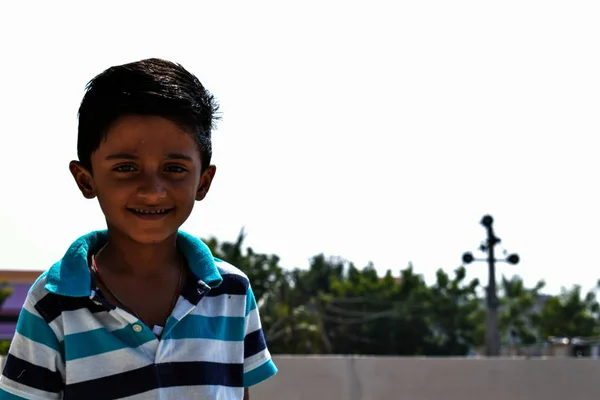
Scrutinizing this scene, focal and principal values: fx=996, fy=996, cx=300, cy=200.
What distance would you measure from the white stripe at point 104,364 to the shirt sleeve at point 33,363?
0.04 m

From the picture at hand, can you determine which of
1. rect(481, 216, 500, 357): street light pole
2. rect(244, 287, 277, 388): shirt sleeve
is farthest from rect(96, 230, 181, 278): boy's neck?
rect(481, 216, 500, 357): street light pole

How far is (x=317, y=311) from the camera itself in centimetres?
4931

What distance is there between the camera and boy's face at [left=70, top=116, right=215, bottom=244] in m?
1.78

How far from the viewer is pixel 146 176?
1.78 meters

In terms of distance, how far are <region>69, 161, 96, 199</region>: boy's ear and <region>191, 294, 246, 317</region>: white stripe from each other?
0.29 metres

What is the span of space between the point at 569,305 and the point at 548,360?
1771 inches

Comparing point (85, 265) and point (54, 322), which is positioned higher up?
point (85, 265)

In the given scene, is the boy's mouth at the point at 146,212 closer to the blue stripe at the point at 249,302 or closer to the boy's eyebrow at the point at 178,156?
the boy's eyebrow at the point at 178,156

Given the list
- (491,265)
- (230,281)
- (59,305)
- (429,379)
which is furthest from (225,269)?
(491,265)

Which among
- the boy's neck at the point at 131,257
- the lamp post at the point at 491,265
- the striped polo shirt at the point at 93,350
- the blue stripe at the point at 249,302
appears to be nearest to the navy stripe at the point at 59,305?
the striped polo shirt at the point at 93,350

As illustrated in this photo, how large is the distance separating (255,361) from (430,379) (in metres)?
6.71

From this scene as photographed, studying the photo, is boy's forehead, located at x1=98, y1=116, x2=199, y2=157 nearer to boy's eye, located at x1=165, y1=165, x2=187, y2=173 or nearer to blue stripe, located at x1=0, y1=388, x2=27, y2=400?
boy's eye, located at x1=165, y1=165, x2=187, y2=173

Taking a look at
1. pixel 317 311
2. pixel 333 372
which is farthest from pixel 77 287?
pixel 317 311

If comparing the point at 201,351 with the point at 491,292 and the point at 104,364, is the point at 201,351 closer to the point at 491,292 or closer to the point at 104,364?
the point at 104,364
